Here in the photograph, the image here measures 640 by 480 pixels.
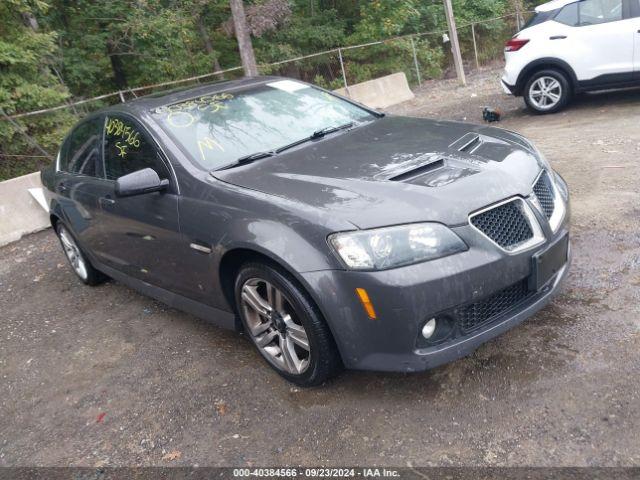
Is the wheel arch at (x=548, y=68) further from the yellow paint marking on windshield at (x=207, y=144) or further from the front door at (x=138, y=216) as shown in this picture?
the front door at (x=138, y=216)

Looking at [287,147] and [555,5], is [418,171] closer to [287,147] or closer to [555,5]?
[287,147]

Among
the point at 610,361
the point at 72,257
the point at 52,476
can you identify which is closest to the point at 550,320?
the point at 610,361

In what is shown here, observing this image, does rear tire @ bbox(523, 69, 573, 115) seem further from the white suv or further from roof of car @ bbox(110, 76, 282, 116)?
roof of car @ bbox(110, 76, 282, 116)

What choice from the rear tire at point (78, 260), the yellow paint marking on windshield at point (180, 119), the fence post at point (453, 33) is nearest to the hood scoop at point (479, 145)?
the yellow paint marking on windshield at point (180, 119)

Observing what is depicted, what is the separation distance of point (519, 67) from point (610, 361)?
6661mm

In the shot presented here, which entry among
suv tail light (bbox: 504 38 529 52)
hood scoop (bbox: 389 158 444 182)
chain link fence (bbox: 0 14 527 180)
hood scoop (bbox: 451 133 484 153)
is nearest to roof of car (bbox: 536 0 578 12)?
suv tail light (bbox: 504 38 529 52)

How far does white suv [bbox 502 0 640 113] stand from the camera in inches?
Answer: 300

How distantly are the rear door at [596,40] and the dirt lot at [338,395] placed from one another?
3.87 m

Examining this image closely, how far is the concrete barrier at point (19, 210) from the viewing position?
7.49 meters

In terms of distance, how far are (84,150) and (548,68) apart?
6.86 metres

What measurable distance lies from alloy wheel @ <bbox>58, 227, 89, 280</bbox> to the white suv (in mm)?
6842

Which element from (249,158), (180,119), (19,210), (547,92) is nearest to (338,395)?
(249,158)

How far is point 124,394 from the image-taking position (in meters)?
3.47

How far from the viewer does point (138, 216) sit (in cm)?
370
